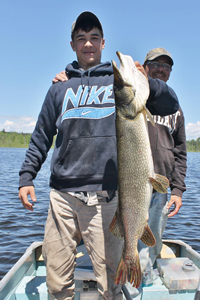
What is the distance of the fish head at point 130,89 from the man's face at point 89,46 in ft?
2.67

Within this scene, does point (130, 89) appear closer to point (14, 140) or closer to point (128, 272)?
point (128, 272)

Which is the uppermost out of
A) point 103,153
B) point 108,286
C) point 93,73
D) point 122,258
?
point 93,73

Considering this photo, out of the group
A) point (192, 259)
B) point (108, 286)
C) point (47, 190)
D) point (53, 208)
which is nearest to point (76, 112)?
point (53, 208)

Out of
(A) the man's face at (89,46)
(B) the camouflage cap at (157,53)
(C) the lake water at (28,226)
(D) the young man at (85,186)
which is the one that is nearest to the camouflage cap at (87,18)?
(A) the man's face at (89,46)

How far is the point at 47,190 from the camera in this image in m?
18.5

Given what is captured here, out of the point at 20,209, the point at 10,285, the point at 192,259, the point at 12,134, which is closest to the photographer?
the point at 10,285

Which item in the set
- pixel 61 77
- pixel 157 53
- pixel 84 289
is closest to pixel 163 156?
pixel 157 53

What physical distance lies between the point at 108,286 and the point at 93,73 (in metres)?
2.10

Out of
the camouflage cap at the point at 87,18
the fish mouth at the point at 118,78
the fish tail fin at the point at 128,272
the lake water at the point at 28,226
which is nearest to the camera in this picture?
the fish mouth at the point at 118,78

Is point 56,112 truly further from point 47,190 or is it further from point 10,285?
point 47,190

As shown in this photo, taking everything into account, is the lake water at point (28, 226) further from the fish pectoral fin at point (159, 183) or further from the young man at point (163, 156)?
the fish pectoral fin at point (159, 183)

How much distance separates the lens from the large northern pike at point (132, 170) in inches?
99.3

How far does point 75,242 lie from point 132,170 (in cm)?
95

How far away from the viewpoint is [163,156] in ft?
12.6
